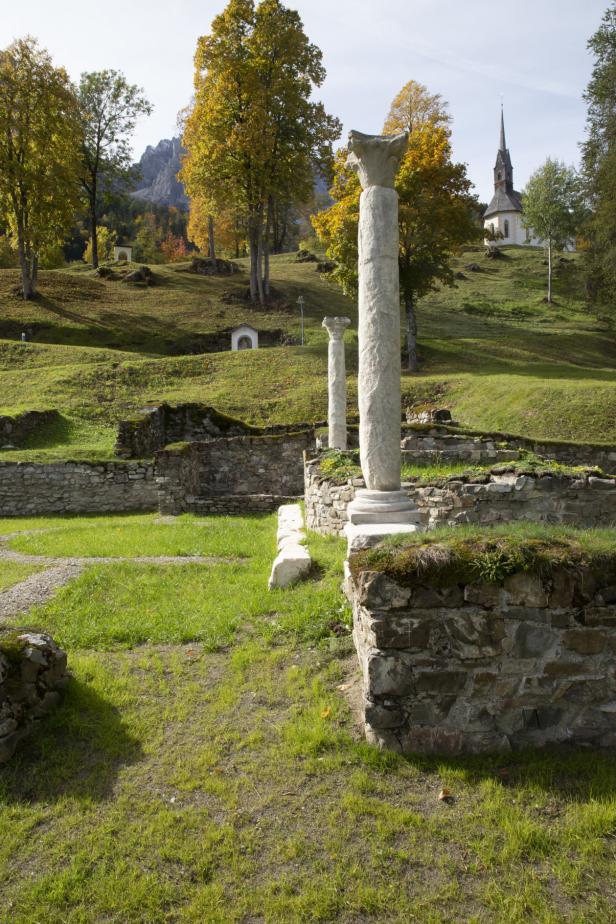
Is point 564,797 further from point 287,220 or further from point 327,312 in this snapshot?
point 287,220

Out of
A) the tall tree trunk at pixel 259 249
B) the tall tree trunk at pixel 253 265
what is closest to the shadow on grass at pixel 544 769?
the tall tree trunk at pixel 259 249

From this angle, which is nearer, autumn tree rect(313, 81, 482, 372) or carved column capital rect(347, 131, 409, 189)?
carved column capital rect(347, 131, 409, 189)

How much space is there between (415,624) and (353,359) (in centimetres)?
2642

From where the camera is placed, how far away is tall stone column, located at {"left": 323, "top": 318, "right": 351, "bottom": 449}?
48.4ft

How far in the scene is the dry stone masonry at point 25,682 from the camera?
4.02 metres

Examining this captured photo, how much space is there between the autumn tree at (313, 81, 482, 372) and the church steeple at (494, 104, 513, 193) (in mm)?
66005

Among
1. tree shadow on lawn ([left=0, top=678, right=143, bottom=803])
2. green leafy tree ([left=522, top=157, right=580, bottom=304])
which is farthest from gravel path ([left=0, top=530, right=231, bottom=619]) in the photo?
green leafy tree ([left=522, top=157, right=580, bottom=304])

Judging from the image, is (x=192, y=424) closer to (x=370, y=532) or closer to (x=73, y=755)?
(x=370, y=532)

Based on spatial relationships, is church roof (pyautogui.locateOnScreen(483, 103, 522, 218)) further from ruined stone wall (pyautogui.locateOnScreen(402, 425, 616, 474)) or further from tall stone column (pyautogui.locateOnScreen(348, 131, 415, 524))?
tall stone column (pyautogui.locateOnScreen(348, 131, 415, 524))

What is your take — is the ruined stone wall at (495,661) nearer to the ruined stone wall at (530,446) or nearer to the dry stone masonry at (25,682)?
the dry stone masonry at (25,682)

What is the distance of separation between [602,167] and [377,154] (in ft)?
82.0

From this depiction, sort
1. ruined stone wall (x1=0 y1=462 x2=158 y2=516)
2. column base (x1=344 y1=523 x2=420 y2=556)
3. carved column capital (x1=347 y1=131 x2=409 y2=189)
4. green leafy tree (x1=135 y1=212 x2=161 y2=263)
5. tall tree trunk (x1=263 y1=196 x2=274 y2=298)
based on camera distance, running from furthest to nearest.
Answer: green leafy tree (x1=135 y1=212 x2=161 y2=263) < tall tree trunk (x1=263 y1=196 x2=274 y2=298) < ruined stone wall (x1=0 y1=462 x2=158 y2=516) < carved column capital (x1=347 y1=131 x2=409 y2=189) < column base (x1=344 y1=523 x2=420 y2=556)

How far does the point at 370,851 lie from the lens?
311cm

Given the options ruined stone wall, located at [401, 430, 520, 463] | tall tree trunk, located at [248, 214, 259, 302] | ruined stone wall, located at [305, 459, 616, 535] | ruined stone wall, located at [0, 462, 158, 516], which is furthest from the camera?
tall tree trunk, located at [248, 214, 259, 302]
